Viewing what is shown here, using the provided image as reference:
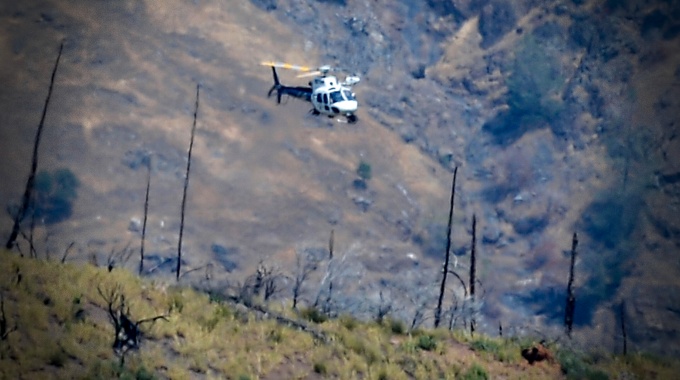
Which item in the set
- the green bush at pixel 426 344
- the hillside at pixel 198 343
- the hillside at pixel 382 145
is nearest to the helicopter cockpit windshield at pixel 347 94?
the hillside at pixel 198 343

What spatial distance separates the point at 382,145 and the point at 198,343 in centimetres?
13473

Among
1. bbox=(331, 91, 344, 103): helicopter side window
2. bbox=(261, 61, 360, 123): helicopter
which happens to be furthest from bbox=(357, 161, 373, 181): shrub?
bbox=(331, 91, 344, 103): helicopter side window

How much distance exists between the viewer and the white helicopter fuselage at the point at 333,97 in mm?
42219

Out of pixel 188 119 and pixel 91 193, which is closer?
pixel 91 193

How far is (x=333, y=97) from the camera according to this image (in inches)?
1666

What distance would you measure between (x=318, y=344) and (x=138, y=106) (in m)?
122

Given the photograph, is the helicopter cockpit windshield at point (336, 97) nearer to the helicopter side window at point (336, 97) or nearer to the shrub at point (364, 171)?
the helicopter side window at point (336, 97)

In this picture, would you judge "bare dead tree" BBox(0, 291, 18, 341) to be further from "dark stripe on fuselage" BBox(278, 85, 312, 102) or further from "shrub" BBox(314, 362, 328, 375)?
"dark stripe on fuselage" BBox(278, 85, 312, 102)

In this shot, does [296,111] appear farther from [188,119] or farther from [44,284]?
[44,284]

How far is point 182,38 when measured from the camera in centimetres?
15712

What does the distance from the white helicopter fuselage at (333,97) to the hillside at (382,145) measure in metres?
60.4

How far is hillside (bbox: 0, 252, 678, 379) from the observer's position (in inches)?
770

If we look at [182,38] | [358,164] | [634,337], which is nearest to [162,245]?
[358,164]

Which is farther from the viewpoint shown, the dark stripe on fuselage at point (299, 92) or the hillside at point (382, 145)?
the hillside at point (382, 145)
